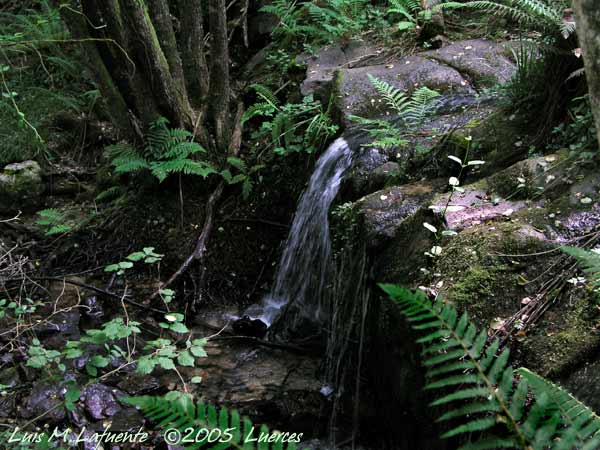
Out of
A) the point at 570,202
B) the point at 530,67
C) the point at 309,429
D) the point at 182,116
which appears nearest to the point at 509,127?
the point at 530,67

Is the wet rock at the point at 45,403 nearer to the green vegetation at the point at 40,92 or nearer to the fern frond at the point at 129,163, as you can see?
the fern frond at the point at 129,163

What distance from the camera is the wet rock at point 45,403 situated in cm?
363

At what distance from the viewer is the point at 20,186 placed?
6.46m

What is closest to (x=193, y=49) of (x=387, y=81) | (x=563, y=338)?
(x=387, y=81)

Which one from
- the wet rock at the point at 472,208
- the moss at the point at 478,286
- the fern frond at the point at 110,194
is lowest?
the fern frond at the point at 110,194

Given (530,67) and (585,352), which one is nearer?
(585,352)

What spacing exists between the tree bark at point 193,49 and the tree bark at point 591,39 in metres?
5.20

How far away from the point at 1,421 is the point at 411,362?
2.82 meters

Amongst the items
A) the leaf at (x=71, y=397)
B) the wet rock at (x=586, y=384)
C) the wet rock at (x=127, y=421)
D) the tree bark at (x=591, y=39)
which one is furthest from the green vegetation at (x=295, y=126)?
the tree bark at (x=591, y=39)

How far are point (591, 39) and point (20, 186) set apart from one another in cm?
665

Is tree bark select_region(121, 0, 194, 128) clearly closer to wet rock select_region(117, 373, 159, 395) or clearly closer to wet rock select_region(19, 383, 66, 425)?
wet rock select_region(117, 373, 159, 395)

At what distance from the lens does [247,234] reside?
5.78 metres

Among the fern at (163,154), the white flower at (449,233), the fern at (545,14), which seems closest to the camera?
the white flower at (449,233)

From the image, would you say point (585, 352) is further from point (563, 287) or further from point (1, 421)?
point (1, 421)
